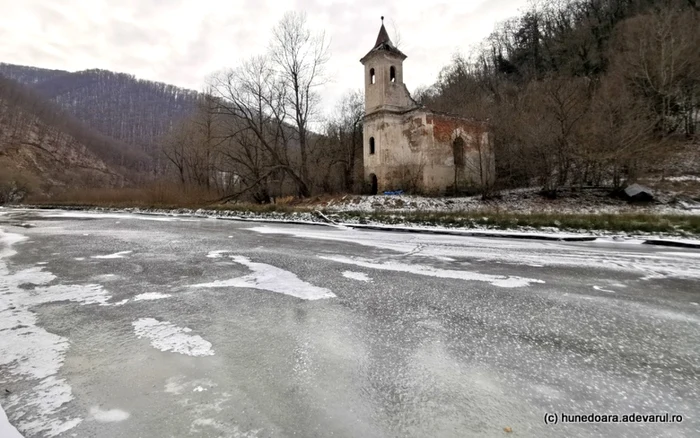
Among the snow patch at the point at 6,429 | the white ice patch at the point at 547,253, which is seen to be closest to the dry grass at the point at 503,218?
the white ice patch at the point at 547,253

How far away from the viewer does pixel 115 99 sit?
146 m

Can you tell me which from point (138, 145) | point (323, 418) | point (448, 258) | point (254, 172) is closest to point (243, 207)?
point (254, 172)

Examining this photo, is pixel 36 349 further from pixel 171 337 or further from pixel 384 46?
pixel 384 46

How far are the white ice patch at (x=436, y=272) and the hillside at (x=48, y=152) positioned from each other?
2817 inches

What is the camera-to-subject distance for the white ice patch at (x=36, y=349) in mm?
2578

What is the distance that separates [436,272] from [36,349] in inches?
239

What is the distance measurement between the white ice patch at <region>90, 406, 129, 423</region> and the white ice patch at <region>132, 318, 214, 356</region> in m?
0.94

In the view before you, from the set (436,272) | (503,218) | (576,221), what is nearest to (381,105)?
(503,218)

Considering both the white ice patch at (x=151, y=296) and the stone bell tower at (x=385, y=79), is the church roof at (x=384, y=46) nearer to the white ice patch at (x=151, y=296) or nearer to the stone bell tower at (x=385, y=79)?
the stone bell tower at (x=385, y=79)

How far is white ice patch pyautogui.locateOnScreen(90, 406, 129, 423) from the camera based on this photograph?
8.36 feet

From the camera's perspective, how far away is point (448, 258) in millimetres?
8414

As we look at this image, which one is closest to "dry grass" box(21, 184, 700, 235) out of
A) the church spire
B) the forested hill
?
the church spire

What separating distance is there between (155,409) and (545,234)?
12518 millimetres

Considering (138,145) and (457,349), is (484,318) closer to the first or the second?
(457,349)
